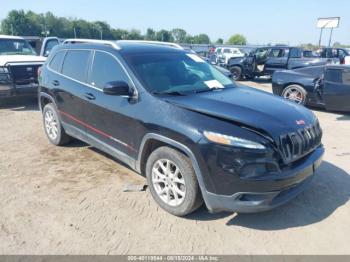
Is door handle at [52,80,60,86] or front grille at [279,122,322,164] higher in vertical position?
door handle at [52,80,60,86]

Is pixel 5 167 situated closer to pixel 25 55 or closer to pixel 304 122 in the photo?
pixel 304 122

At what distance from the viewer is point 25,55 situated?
33.1 ft

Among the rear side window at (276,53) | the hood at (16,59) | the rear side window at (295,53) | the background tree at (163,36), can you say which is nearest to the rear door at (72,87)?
the hood at (16,59)

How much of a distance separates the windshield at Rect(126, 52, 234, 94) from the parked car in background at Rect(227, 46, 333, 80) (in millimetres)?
12037

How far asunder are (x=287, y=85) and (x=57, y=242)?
8117 mm

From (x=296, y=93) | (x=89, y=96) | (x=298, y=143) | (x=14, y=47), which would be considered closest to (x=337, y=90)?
(x=296, y=93)

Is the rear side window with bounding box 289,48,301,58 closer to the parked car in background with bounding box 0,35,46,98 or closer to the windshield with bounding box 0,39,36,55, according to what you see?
the parked car in background with bounding box 0,35,46,98

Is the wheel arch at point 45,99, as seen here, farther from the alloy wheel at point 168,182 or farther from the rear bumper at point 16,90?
the rear bumper at point 16,90

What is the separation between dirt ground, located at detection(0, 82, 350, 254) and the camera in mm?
2957

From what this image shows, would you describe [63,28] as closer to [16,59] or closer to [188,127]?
[16,59]

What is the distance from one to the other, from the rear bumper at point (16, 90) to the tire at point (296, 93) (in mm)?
7233

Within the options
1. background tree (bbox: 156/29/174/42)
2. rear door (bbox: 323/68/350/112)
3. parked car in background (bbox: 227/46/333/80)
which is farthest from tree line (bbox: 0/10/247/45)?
rear door (bbox: 323/68/350/112)

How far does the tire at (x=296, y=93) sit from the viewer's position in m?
8.86

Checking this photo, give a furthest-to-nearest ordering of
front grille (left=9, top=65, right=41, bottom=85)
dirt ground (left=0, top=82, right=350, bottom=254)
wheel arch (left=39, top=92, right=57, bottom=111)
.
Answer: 1. front grille (left=9, top=65, right=41, bottom=85)
2. wheel arch (left=39, top=92, right=57, bottom=111)
3. dirt ground (left=0, top=82, right=350, bottom=254)
